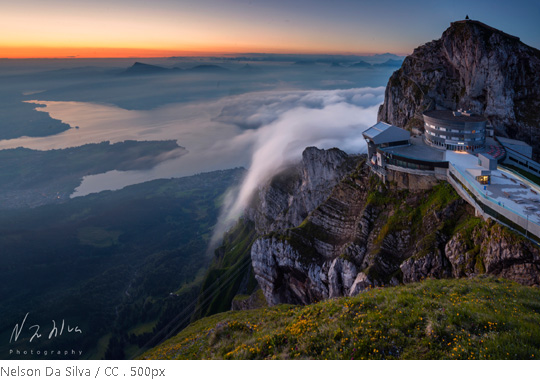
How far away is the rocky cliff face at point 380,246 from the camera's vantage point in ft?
160

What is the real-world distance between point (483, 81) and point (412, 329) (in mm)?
101965

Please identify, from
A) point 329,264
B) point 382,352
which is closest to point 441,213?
point 329,264

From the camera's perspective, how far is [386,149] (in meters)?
76.1

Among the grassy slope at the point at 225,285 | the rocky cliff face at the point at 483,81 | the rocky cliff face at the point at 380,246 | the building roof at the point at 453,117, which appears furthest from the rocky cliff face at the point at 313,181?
the building roof at the point at 453,117

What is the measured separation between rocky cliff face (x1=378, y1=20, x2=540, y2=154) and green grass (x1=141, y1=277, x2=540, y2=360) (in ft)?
258

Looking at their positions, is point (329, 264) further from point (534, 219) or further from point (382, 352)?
point (382, 352)

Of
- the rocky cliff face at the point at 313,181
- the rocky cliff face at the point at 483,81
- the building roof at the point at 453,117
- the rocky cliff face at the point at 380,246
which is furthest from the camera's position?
the rocky cliff face at the point at 313,181

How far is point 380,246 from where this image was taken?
214 feet

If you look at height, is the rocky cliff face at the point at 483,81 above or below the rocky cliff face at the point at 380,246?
above

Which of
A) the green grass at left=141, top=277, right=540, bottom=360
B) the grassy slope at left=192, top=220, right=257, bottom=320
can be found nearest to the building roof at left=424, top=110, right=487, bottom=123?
the green grass at left=141, top=277, right=540, bottom=360

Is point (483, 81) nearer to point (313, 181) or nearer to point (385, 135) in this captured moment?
point (385, 135)

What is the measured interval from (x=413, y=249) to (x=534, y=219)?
64.8 ft

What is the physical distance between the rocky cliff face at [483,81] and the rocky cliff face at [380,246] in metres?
37.1

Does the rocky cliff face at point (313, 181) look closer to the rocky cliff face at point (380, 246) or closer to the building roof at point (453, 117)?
the rocky cliff face at point (380, 246)
